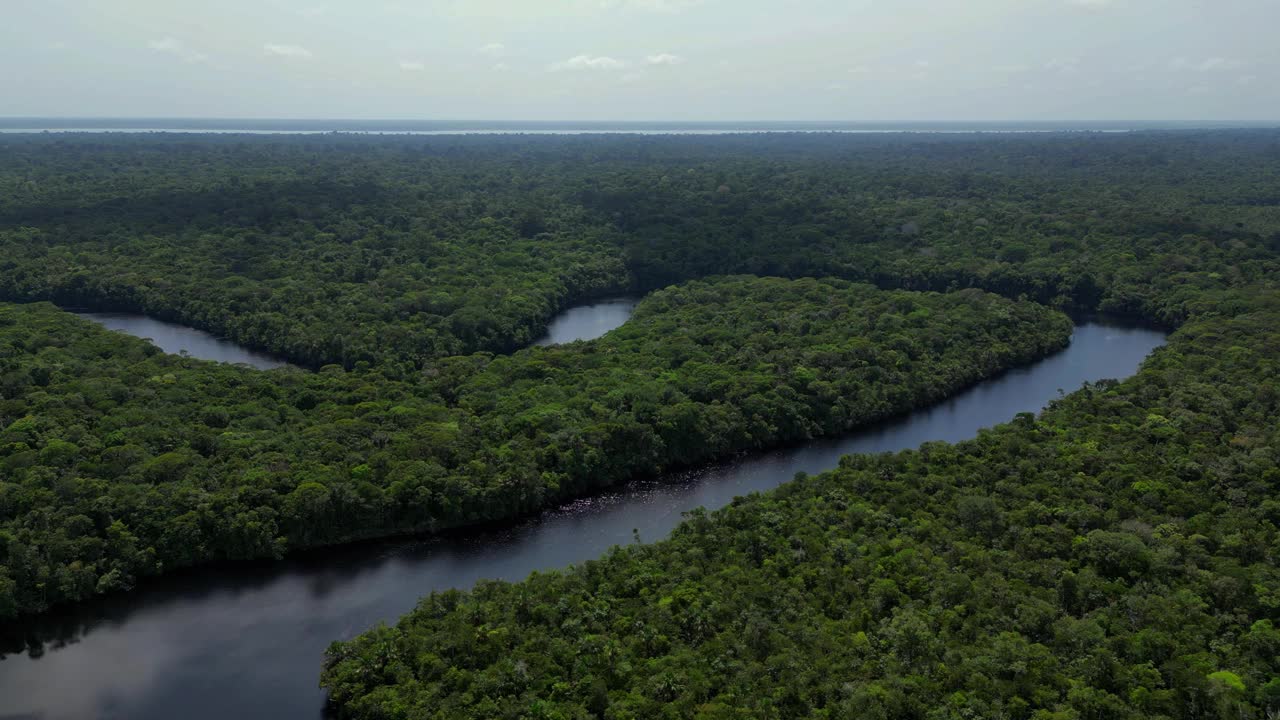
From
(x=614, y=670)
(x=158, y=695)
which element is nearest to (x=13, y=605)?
(x=158, y=695)

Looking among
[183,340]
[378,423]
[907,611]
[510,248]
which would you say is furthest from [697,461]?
[510,248]

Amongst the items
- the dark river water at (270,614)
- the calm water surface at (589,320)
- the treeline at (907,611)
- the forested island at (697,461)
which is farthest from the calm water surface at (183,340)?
the treeline at (907,611)

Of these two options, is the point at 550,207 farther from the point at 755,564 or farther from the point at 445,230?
the point at 755,564

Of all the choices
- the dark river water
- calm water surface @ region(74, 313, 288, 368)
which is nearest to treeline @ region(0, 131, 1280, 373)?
calm water surface @ region(74, 313, 288, 368)

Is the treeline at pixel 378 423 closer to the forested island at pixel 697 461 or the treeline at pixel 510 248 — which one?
the forested island at pixel 697 461

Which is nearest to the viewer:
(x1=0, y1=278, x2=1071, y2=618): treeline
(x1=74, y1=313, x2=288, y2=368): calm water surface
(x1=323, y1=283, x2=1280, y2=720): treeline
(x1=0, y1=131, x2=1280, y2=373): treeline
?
(x1=323, y1=283, x2=1280, y2=720): treeline

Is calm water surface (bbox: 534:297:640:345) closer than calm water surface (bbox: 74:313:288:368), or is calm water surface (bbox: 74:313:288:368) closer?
calm water surface (bbox: 74:313:288:368)

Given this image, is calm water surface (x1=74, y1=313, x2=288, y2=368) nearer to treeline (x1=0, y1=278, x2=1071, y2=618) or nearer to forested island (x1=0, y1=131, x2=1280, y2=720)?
forested island (x1=0, y1=131, x2=1280, y2=720)
